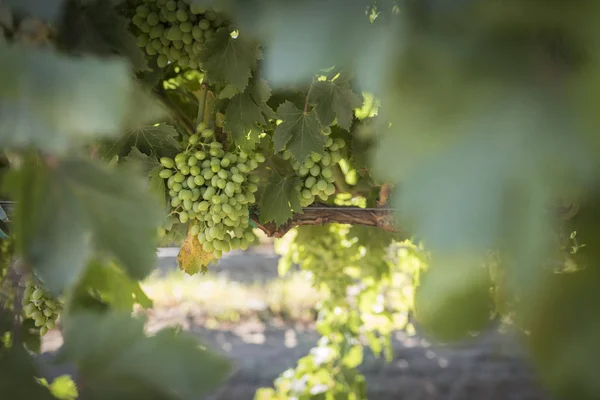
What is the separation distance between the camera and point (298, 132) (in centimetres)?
69

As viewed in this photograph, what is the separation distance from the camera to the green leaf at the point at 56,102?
0.19 meters

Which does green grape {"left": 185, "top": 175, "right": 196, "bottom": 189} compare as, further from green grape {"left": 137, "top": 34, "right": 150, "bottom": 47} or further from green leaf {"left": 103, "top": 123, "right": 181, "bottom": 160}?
green grape {"left": 137, "top": 34, "right": 150, "bottom": 47}

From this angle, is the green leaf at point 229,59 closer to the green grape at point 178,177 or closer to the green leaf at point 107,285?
the green grape at point 178,177

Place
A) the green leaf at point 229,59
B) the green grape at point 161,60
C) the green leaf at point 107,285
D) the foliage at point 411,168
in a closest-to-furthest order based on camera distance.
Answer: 1. the foliage at point 411,168
2. the green leaf at point 107,285
3. the green leaf at point 229,59
4. the green grape at point 161,60

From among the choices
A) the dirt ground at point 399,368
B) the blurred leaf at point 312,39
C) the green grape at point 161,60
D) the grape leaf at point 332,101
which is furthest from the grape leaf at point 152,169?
the dirt ground at point 399,368

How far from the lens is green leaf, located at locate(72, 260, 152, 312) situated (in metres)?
0.27

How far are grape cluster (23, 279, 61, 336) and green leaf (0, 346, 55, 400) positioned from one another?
0.45m

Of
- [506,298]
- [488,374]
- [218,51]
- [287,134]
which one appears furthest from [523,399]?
[506,298]

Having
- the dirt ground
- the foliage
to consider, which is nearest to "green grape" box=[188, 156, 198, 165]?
the foliage

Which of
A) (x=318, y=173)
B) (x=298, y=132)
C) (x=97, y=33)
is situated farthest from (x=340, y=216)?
(x=97, y=33)

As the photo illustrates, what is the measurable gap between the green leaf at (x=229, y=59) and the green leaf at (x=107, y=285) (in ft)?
1.01

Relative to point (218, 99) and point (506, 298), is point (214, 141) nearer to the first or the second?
point (218, 99)

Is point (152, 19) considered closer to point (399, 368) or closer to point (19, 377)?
point (19, 377)

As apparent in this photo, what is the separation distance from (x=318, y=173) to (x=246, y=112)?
0.60 feet
